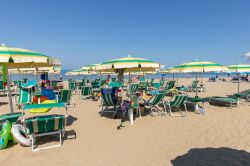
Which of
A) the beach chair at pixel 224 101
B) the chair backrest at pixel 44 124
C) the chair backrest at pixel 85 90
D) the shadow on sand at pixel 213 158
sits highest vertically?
the chair backrest at pixel 85 90

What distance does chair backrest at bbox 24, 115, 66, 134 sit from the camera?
389cm

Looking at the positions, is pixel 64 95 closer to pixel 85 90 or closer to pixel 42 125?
pixel 85 90

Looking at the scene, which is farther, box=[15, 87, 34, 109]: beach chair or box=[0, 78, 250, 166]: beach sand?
box=[15, 87, 34, 109]: beach chair

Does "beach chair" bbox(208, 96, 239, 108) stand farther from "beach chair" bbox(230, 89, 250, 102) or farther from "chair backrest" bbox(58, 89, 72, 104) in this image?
"chair backrest" bbox(58, 89, 72, 104)

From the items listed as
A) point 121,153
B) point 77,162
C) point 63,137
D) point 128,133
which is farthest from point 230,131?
point 63,137

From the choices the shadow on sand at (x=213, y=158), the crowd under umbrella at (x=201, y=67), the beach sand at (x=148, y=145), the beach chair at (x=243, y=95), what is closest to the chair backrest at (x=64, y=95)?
the beach sand at (x=148, y=145)

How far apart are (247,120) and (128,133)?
13.2 ft

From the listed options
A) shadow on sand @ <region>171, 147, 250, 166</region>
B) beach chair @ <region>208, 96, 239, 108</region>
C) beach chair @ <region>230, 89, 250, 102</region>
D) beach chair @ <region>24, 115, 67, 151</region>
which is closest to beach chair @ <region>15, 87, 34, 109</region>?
beach chair @ <region>24, 115, 67, 151</region>

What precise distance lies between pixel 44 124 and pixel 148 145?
7.55 ft

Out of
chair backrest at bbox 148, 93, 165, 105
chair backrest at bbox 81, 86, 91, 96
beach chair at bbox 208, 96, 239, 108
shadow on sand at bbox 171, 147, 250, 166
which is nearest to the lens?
shadow on sand at bbox 171, 147, 250, 166

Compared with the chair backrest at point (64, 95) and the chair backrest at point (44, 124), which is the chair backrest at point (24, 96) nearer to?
the chair backrest at point (64, 95)

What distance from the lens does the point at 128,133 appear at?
4992 mm

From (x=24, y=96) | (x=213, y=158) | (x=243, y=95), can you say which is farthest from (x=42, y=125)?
(x=243, y=95)

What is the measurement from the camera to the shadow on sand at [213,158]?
331 centimetres
